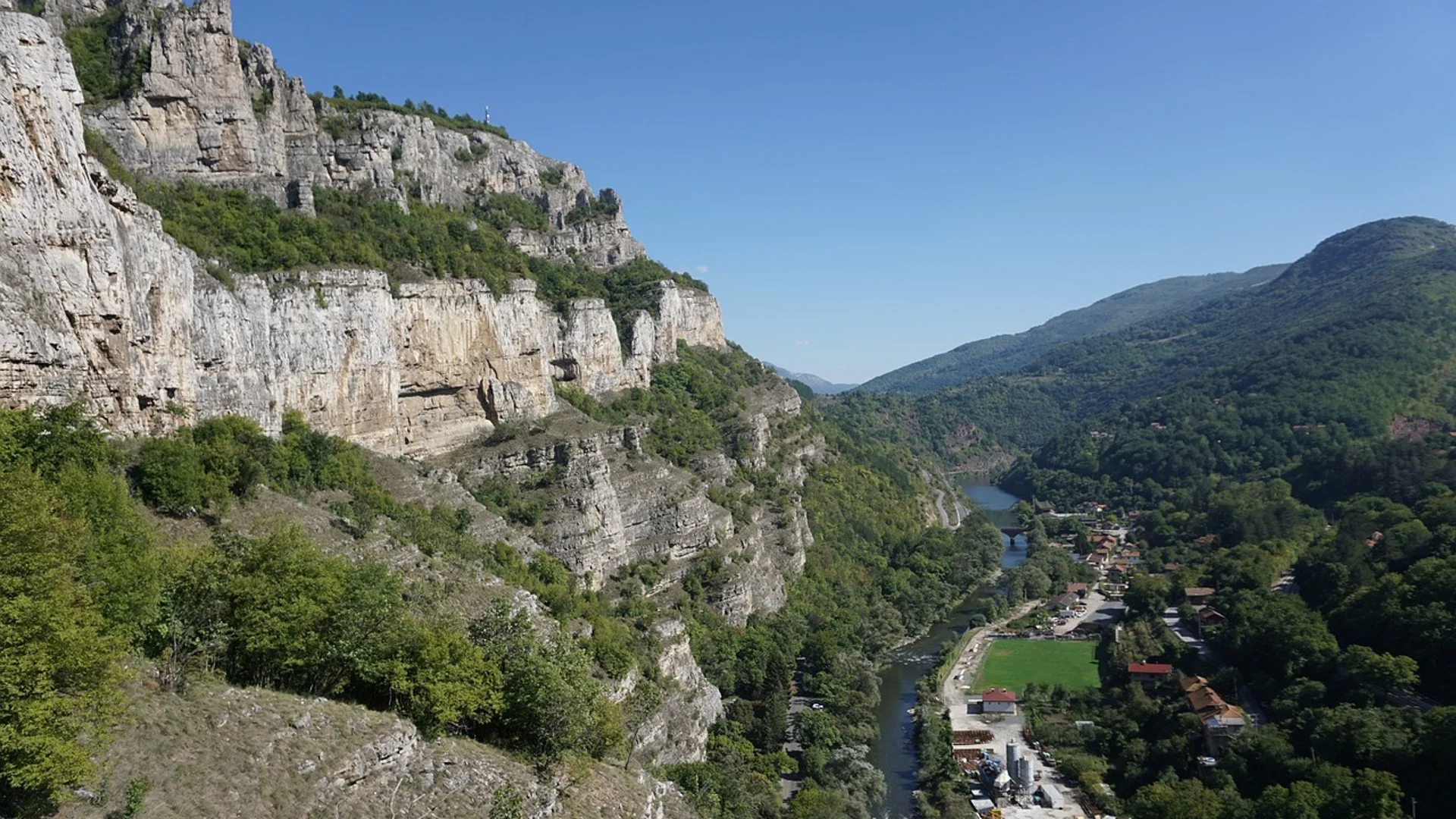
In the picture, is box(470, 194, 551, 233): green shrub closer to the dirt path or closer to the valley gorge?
the valley gorge

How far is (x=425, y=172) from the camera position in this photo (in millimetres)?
61875

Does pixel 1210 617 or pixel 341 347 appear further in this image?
pixel 1210 617

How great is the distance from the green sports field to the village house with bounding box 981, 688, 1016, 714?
2.95m

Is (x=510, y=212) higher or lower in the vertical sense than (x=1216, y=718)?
higher

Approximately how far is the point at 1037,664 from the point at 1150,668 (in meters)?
9.66

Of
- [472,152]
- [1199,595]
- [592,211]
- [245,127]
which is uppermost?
[472,152]

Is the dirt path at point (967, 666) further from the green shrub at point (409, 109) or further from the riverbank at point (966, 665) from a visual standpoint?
the green shrub at point (409, 109)

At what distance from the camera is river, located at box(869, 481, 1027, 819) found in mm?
42250

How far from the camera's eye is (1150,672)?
5181 cm

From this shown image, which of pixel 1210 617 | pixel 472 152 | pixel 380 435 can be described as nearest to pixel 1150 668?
pixel 1210 617

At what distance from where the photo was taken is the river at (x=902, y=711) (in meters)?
42.2

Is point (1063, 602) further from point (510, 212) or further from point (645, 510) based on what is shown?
point (510, 212)

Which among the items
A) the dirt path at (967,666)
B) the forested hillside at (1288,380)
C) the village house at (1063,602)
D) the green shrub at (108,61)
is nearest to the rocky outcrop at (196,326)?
the green shrub at (108,61)

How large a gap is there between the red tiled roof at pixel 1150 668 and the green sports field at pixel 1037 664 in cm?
324
